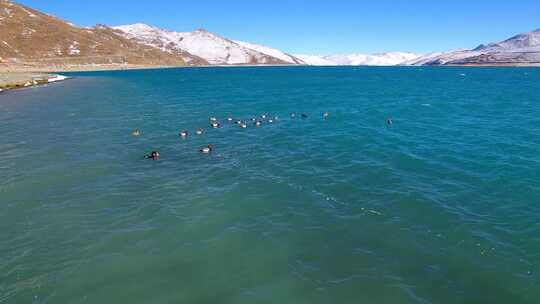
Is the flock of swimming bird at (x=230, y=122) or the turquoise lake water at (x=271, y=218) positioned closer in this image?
the turquoise lake water at (x=271, y=218)

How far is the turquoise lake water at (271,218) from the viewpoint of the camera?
1917 centimetres

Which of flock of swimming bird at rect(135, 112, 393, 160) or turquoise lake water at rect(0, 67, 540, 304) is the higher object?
flock of swimming bird at rect(135, 112, 393, 160)

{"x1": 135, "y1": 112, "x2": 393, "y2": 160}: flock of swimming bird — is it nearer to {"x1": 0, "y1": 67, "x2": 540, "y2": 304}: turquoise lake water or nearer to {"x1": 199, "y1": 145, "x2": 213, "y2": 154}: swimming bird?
{"x1": 199, "y1": 145, "x2": 213, "y2": 154}: swimming bird

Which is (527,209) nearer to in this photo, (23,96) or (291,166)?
(291,166)

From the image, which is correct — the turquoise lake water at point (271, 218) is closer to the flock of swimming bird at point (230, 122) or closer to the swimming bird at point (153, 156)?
the swimming bird at point (153, 156)

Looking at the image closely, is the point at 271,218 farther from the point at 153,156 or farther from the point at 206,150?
the point at 153,156

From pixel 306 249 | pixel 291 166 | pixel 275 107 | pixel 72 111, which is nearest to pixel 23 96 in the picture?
pixel 72 111

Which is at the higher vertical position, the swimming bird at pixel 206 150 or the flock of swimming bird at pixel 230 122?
the flock of swimming bird at pixel 230 122

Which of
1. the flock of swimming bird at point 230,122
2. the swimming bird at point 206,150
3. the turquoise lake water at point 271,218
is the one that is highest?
the flock of swimming bird at point 230,122

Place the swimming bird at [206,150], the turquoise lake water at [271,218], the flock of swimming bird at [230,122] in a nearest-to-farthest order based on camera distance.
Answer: the turquoise lake water at [271,218]
the flock of swimming bird at [230,122]
the swimming bird at [206,150]

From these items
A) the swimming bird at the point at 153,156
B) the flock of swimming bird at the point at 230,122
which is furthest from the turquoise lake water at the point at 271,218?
the flock of swimming bird at the point at 230,122

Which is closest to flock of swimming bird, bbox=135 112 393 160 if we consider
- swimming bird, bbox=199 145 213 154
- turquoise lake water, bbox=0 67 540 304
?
swimming bird, bbox=199 145 213 154

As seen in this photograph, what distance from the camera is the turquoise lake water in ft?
62.9

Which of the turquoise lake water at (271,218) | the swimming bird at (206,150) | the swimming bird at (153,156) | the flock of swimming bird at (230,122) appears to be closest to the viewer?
the turquoise lake water at (271,218)
